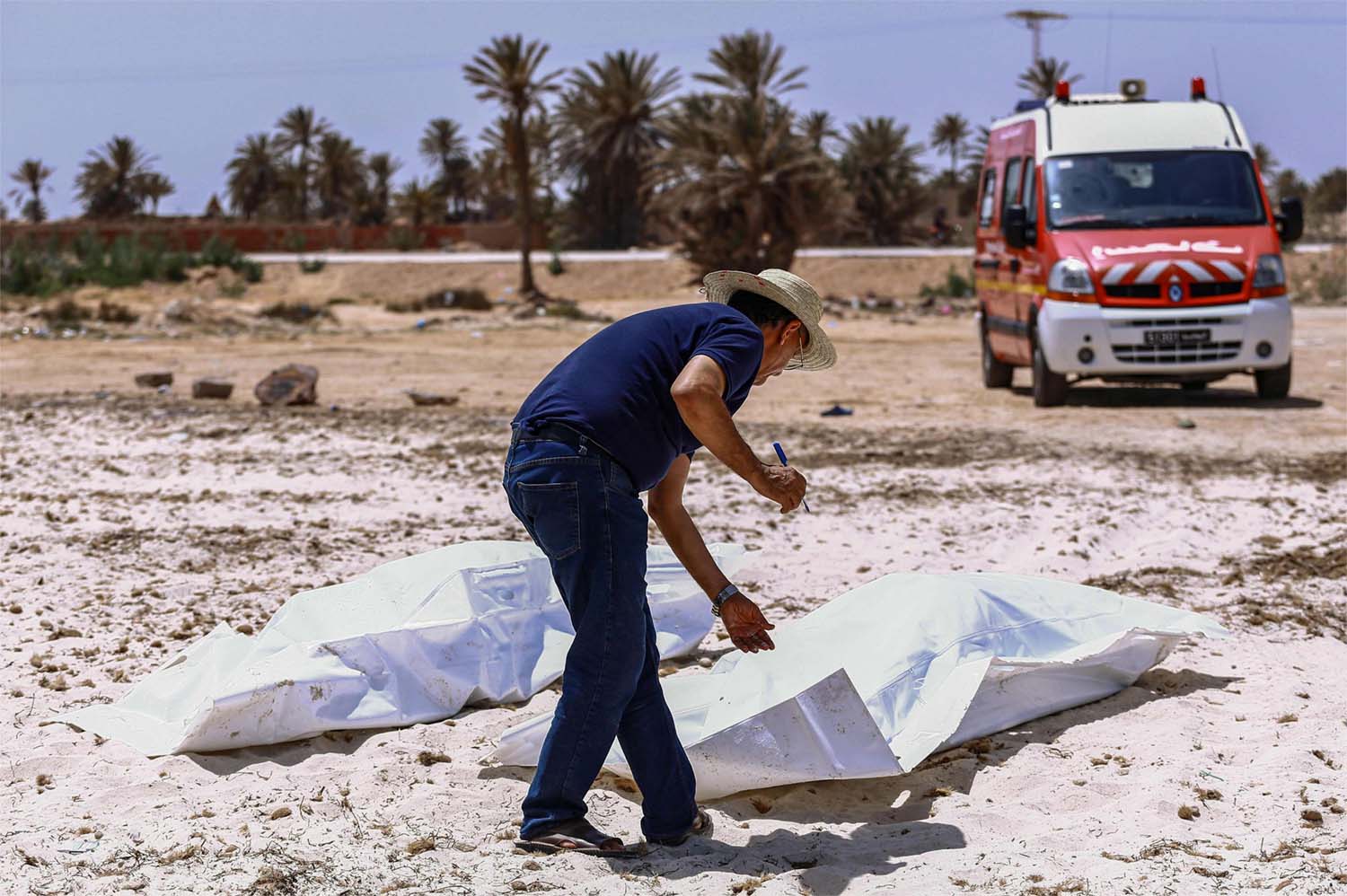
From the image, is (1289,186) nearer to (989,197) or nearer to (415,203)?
(415,203)

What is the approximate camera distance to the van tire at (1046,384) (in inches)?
519

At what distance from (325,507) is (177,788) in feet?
14.4

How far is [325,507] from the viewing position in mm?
8562

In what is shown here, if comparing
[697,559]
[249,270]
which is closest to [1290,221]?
[697,559]

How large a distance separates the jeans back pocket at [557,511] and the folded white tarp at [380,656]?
1.39 m

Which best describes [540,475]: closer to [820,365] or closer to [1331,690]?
[820,365]

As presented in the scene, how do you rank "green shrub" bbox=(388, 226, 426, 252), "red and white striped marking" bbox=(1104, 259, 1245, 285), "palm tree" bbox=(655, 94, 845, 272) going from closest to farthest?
1. "red and white striped marking" bbox=(1104, 259, 1245, 285)
2. "palm tree" bbox=(655, 94, 845, 272)
3. "green shrub" bbox=(388, 226, 426, 252)

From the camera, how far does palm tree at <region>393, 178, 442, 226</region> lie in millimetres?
65250

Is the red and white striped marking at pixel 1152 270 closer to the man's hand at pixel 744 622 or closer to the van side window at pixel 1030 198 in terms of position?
the van side window at pixel 1030 198

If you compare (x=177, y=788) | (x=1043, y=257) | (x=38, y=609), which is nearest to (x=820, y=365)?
(x=177, y=788)

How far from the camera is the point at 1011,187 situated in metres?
14.2

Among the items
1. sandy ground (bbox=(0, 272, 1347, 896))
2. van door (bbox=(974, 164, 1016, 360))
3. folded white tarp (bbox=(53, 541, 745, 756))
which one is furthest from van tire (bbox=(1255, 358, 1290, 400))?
folded white tarp (bbox=(53, 541, 745, 756))

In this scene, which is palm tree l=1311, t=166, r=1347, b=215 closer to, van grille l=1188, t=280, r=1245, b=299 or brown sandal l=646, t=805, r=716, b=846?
van grille l=1188, t=280, r=1245, b=299

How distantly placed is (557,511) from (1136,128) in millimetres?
10916
